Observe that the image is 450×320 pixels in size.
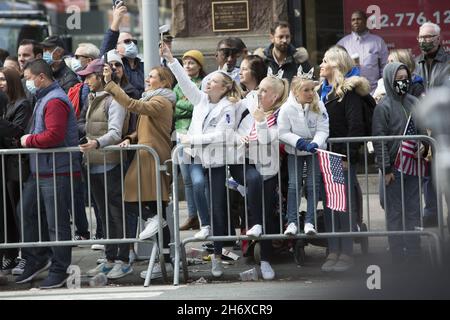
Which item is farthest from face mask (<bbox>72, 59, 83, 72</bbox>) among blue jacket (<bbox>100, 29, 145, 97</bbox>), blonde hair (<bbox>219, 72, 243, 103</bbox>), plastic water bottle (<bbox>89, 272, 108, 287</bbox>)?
plastic water bottle (<bbox>89, 272, 108, 287</bbox>)

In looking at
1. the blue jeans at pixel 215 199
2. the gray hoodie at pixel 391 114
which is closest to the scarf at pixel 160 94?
the blue jeans at pixel 215 199

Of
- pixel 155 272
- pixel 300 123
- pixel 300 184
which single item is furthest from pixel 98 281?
pixel 300 123

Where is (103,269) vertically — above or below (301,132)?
below

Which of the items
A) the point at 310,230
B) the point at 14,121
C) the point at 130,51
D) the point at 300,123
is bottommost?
the point at 310,230

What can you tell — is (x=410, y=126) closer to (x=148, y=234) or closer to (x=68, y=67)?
(x=148, y=234)

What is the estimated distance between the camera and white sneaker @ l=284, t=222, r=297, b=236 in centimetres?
1077

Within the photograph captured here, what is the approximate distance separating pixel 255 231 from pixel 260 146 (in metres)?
0.77

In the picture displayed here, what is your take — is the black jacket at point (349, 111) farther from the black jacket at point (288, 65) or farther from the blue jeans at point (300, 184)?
the black jacket at point (288, 65)

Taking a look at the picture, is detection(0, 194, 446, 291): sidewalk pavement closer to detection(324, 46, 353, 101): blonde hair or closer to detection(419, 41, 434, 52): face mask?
detection(324, 46, 353, 101): blonde hair

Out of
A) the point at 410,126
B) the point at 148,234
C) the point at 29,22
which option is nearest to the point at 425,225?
the point at 410,126

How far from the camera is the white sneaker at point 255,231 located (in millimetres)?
10797

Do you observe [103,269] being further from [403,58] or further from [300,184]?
[403,58]

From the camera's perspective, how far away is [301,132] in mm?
10953

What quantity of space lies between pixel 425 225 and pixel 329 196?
1114mm
